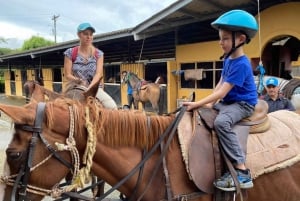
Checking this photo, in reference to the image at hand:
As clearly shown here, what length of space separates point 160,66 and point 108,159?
52.0 ft

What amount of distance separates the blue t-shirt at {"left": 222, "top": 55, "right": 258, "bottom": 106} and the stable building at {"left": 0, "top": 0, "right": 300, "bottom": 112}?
6.03m

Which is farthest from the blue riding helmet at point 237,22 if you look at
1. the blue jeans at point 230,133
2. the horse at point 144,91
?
the horse at point 144,91

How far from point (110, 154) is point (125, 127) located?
0.19 meters

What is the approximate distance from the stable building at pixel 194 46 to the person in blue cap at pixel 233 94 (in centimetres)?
603

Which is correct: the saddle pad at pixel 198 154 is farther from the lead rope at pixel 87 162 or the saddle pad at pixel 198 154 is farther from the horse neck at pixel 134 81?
the horse neck at pixel 134 81

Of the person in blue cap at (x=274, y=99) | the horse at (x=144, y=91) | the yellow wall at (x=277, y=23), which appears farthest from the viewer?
the horse at (x=144, y=91)

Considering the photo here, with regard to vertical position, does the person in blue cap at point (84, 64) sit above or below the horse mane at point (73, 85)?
above

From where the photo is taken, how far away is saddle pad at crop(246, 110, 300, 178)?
7.64 feet

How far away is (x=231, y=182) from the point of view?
2.12 metres

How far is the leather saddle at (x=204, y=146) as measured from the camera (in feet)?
6.98

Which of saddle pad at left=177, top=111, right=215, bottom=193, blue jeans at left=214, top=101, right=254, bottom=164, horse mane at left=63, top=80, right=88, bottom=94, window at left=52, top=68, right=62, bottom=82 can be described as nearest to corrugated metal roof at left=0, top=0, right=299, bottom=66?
window at left=52, top=68, right=62, bottom=82

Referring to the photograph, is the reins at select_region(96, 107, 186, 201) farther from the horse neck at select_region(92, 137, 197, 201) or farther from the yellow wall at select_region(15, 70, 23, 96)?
the yellow wall at select_region(15, 70, 23, 96)

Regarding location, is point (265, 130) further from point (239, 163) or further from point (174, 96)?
point (174, 96)

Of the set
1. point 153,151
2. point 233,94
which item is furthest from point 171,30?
point 153,151
